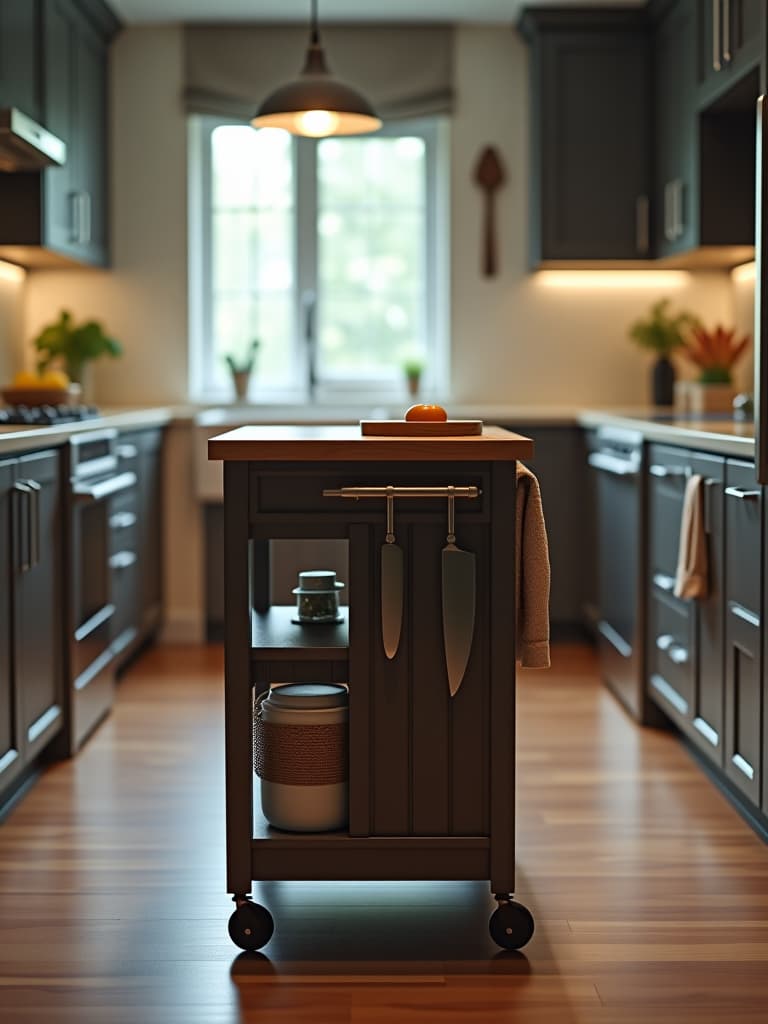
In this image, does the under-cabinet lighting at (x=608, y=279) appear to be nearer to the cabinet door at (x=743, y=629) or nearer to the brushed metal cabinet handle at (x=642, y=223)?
the brushed metal cabinet handle at (x=642, y=223)

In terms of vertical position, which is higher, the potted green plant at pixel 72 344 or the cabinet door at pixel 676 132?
the cabinet door at pixel 676 132

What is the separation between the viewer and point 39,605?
343cm

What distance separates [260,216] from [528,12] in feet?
4.60

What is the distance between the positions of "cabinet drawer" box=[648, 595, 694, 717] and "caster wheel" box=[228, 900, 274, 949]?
1534 mm

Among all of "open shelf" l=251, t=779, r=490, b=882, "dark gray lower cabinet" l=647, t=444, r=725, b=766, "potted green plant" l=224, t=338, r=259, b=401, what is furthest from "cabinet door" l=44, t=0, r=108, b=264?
"open shelf" l=251, t=779, r=490, b=882

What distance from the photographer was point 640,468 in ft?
13.5

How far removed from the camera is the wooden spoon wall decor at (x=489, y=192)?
5.74m

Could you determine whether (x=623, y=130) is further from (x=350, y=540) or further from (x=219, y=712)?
(x=350, y=540)

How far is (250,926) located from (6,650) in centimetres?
103

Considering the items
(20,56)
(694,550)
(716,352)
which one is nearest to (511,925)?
(694,550)

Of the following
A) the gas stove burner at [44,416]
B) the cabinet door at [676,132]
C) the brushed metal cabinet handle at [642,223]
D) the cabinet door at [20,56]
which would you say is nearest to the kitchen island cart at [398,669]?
the gas stove burner at [44,416]

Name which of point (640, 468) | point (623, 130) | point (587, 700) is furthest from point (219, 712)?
point (623, 130)

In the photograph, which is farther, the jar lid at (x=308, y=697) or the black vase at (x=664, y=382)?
the black vase at (x=664, y=382)

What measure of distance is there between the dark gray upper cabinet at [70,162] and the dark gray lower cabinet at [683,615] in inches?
88.4
